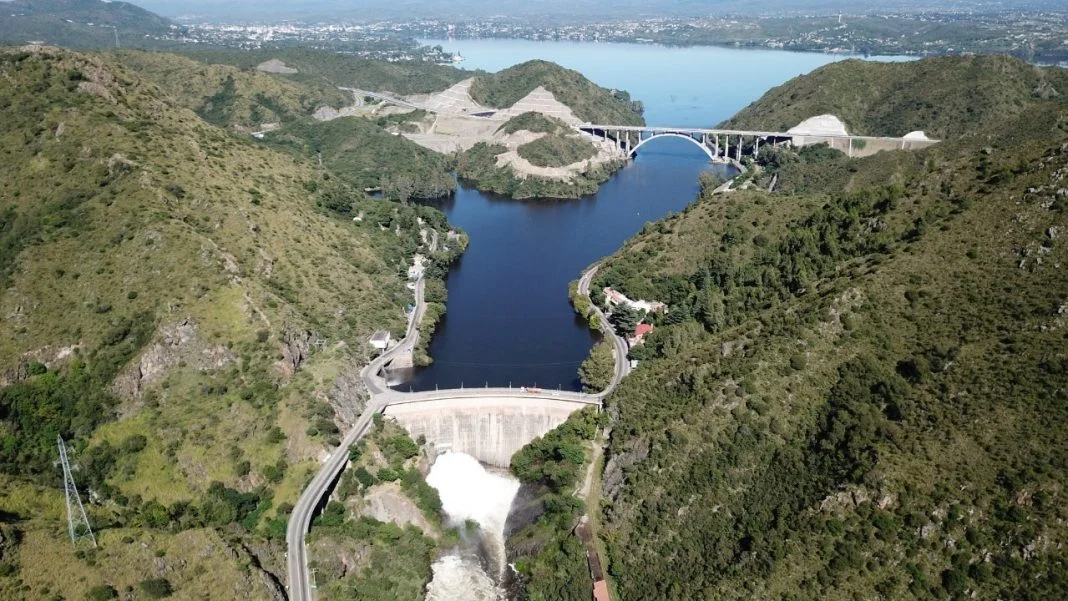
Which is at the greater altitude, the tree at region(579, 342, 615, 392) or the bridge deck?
the bridge deck

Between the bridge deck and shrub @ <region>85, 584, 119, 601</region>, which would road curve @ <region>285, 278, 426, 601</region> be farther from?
the bridge deck

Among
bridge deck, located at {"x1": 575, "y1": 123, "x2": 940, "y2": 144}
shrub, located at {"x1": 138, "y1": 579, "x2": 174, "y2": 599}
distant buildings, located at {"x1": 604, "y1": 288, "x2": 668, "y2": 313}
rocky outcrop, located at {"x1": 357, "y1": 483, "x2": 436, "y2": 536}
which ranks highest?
bridge deck, located at {"x1": 575, "y1": 123, "x2": 940, "y2": 144}

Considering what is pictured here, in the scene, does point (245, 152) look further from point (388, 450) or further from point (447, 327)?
point (388, 450)

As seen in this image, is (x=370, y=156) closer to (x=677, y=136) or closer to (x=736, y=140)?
(x=677, y=136)

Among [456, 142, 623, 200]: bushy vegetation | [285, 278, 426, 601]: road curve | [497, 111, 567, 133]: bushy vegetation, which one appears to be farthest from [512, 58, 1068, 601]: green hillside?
[497, 111, 567, 133]: bushy vegetation

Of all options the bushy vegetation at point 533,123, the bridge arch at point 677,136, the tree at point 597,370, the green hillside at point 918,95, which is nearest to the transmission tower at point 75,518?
the tree at point 597,370

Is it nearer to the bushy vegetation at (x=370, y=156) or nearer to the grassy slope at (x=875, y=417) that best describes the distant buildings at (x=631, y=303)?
the grassy slope at (x=875, y=417)
